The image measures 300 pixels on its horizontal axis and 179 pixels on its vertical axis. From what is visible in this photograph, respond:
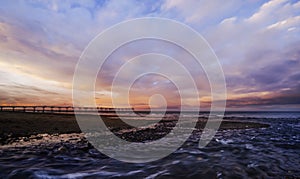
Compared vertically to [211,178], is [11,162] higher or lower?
higher

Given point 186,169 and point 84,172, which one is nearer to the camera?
point 84,172

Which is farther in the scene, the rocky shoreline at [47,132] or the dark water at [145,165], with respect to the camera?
the rocky shoreline at [47,132]

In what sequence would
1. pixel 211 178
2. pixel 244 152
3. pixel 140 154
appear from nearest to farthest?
1. pixel 211 178
2. pixel 140 154
3. pixel 244 152

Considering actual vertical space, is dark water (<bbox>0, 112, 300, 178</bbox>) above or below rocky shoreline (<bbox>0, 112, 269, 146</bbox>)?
below

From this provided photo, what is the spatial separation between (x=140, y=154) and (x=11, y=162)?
15.7 ft

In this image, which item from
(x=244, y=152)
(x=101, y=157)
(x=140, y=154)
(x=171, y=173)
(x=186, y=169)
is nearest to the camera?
(x=171, y=173)

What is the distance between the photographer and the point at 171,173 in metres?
6.27

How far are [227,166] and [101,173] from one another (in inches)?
170

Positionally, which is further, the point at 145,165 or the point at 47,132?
the point at 47,132

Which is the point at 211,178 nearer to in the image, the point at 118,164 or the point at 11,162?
the point at 118,164

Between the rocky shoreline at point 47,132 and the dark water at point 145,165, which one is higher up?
the rocky shoreline at point 47,132

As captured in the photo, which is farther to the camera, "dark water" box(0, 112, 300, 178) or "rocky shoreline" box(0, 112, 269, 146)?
"rocky shoreline" box(0, 112, 269, 146)

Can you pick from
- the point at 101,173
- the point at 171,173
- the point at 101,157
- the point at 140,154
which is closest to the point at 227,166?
the point at 171,173

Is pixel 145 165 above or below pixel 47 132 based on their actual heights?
below
